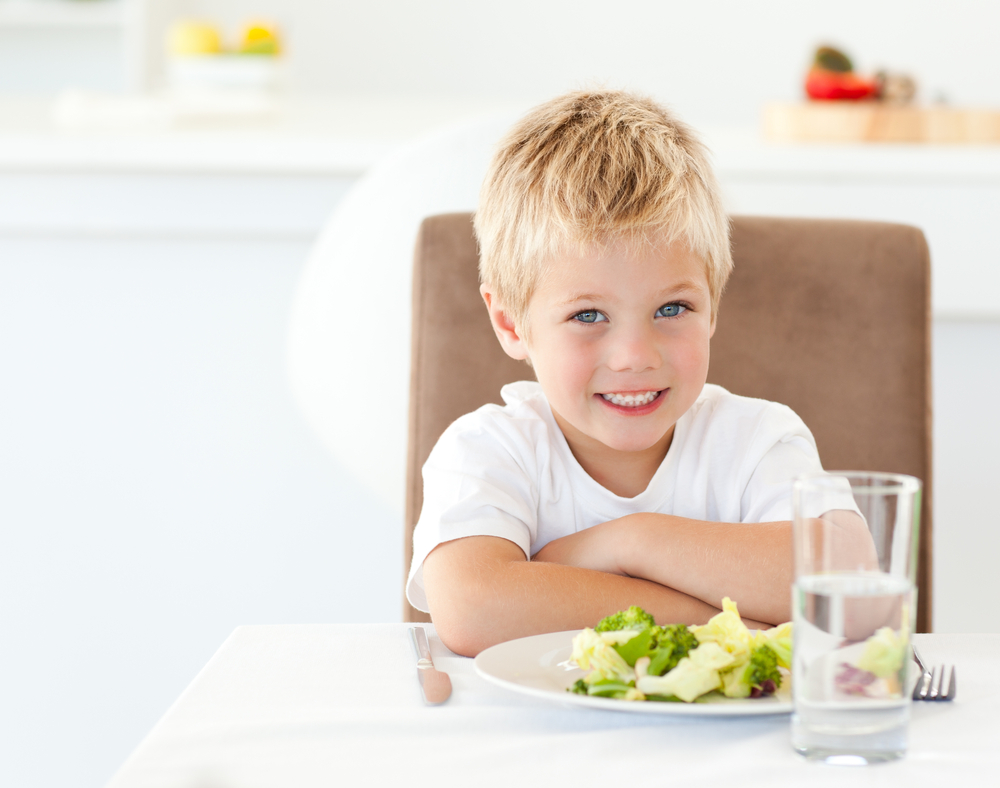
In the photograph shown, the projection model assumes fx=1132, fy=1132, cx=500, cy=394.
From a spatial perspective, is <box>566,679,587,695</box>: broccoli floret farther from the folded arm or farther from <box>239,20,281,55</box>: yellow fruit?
<box>239,20,281,55</box>: yellow fruit

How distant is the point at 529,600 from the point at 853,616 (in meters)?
0.32

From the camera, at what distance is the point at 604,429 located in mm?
942

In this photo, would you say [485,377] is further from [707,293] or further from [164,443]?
[164,443]

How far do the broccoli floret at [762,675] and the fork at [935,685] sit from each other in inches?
3.6

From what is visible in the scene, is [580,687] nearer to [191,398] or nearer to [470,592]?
[470,592]

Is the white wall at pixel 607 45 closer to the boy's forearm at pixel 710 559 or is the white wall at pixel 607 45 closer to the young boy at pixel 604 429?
the young boy at pixel 604 429

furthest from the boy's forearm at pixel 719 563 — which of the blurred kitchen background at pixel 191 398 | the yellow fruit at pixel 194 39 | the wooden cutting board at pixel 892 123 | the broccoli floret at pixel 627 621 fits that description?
the yellow fruit at pixel 194 39

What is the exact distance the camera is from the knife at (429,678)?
24.7 inches

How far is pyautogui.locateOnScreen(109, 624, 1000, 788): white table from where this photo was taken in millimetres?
525

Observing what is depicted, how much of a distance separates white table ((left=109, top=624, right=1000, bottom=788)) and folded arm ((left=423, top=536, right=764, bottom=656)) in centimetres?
10

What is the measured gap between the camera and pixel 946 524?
166cm

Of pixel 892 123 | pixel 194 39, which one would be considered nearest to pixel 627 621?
pixel 892 123

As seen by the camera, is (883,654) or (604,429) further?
(604,429)

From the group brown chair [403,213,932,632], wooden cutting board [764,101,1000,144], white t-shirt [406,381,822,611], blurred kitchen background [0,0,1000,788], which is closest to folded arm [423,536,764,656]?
white t-shirt [406,381,822,611]
